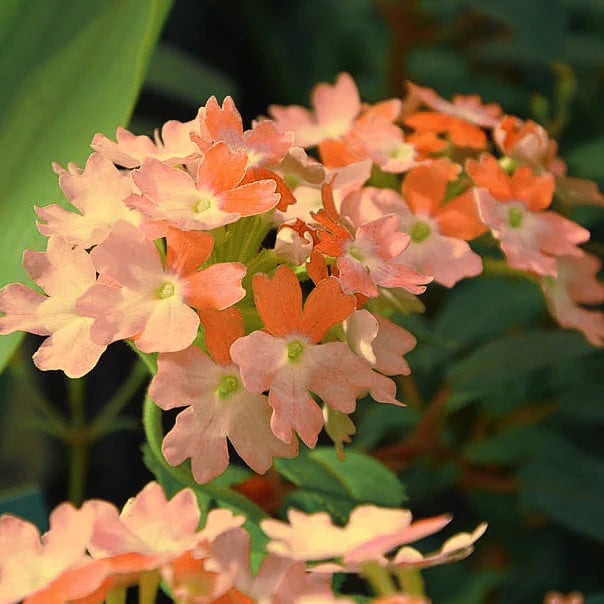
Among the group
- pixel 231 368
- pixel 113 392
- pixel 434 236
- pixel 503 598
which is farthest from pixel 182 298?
pixel 113 392

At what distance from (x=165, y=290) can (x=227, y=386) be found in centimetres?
6

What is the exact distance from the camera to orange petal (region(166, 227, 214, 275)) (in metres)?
0.46

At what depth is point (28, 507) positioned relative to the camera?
0.64 metres

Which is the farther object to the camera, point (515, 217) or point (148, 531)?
point (515, 217)

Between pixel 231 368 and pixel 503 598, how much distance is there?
0.57m

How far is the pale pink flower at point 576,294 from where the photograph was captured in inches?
24.9

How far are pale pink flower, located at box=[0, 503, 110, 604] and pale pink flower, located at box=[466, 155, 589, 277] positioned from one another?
0.98ft

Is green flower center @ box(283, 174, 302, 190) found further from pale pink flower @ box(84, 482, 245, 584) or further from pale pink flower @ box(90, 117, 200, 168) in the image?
pale pink flower @ box(84, 482, 245, 584)

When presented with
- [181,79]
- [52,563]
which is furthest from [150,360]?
[181,79]

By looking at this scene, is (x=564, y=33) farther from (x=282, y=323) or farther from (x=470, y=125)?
(x=282, y=323)

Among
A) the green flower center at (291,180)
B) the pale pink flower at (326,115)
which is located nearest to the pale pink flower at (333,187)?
the green flower center at (291,180)

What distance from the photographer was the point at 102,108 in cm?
61

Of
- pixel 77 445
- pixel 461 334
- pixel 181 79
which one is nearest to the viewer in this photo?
pixel 461 334

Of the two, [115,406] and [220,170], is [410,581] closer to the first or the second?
[220,170]
